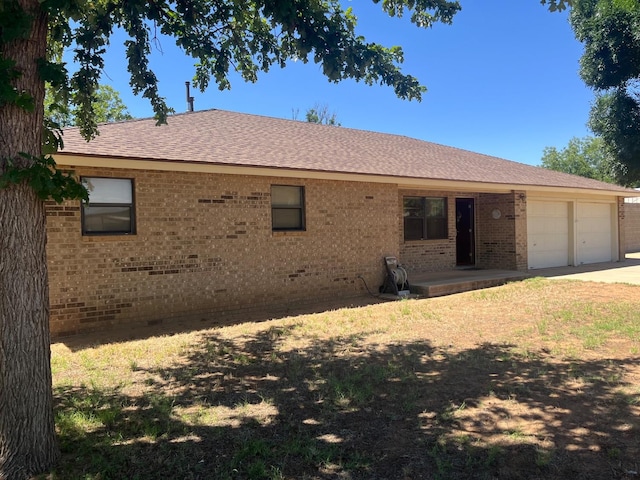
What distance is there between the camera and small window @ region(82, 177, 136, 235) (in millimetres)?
8492

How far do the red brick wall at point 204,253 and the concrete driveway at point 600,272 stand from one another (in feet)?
19.8

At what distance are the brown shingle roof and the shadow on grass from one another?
4.63 metres

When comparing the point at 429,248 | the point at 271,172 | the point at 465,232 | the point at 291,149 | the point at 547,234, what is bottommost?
the point at 429,248

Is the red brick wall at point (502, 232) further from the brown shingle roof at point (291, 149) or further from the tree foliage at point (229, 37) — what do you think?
the tree foliage at point (229, 37)

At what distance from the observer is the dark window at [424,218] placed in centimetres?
Result: 1459

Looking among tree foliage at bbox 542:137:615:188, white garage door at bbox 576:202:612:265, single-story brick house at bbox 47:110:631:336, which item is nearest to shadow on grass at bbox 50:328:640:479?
single-story brick house at bbox 47:110:631:336

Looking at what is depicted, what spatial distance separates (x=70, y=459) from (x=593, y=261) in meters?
19.3

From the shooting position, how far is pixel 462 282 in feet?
41.6

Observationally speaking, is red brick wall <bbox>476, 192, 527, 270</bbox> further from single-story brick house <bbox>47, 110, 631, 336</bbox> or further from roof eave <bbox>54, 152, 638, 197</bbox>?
roof eave <bbox>54, 152, 638, 197</bbox>

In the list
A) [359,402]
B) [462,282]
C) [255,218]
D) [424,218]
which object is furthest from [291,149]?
[359,402]

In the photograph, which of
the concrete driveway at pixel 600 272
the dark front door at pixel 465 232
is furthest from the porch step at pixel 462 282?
the dark front door at pixel 465 232

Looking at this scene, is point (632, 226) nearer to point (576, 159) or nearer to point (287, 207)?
point (287, 207)

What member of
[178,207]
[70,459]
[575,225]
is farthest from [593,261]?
[70,459]

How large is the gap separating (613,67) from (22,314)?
10.2m
